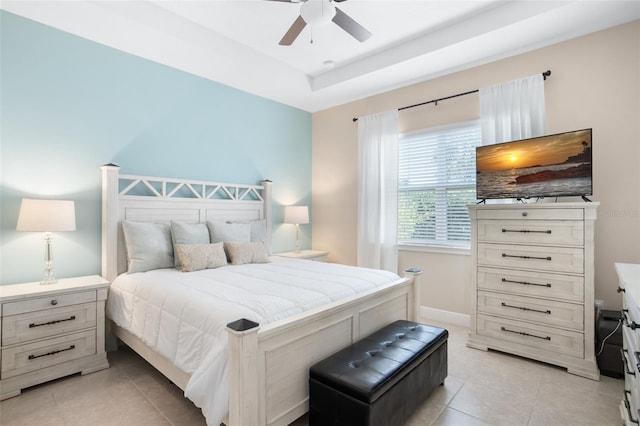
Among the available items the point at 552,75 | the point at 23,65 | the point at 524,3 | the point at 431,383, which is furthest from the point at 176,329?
the point at 552,75

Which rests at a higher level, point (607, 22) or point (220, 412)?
point (607, 22)

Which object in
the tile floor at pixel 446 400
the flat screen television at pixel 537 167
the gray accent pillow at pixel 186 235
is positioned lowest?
the tile floor at pixel 446 400

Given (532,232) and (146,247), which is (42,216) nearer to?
(146,247)

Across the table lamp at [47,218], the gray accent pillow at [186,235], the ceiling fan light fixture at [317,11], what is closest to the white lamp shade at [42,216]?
the table lamp at [47,218]

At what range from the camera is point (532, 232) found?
2668mm

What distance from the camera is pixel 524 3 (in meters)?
2.60

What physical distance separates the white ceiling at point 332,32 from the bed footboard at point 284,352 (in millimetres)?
2461

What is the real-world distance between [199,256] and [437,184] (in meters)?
2.76

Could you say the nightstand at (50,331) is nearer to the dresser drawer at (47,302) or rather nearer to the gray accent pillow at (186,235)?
the dresser drawer at (47,302)

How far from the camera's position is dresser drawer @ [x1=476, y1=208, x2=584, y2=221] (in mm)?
2480

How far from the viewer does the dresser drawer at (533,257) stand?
2.48 metres

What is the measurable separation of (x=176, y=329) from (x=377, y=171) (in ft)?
9.96

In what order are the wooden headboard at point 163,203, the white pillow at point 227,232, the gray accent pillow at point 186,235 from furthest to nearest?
the white pillow at point 227,232 < the gray accent pillow at point 186,235 < the wooden headboard at point 163,203

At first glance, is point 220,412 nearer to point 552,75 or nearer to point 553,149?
point 553,149
